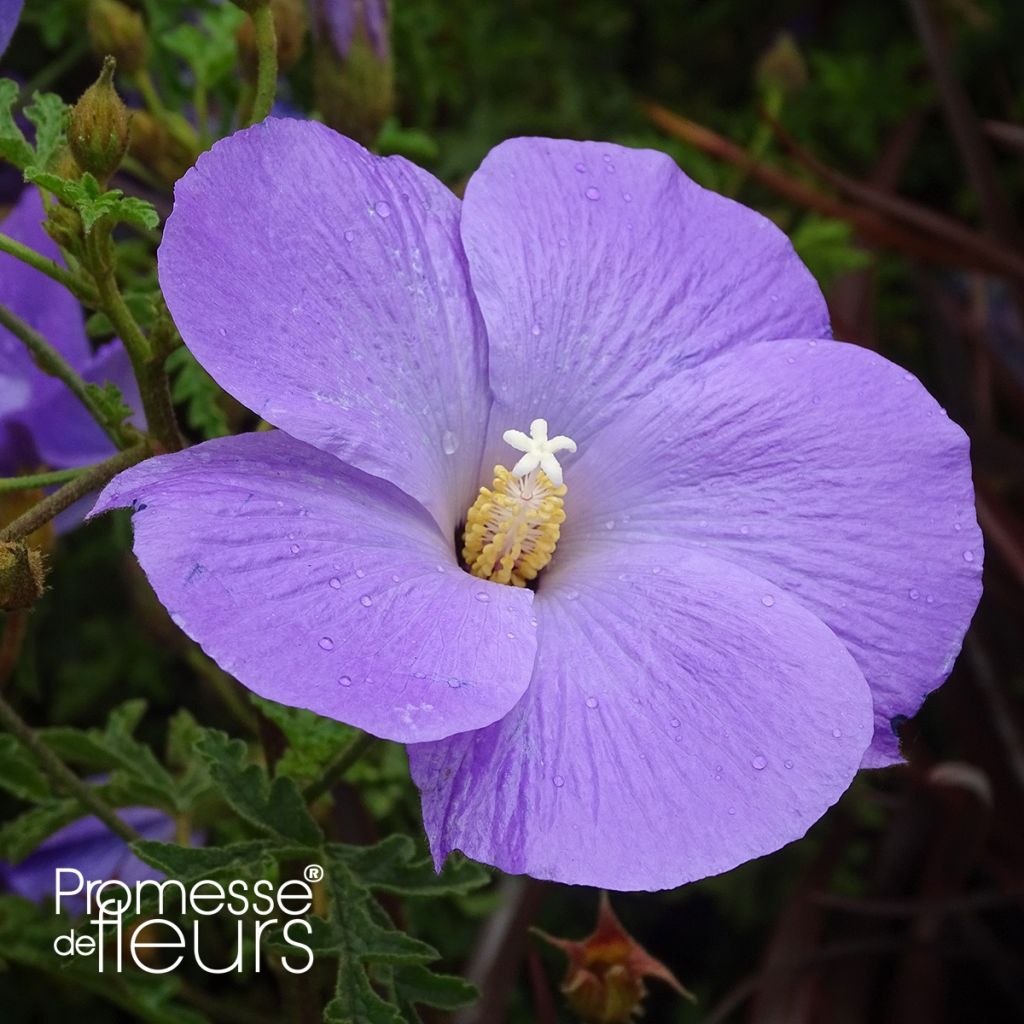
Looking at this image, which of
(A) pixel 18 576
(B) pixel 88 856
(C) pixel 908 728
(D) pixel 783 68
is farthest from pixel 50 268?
(D) pixel 783 68

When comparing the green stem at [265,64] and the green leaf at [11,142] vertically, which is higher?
the green stem at [265,64]

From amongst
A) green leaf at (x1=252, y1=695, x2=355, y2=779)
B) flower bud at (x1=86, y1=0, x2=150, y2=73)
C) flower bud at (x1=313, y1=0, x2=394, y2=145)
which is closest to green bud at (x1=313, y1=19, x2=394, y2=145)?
flower bud at (x1=313, y1=0, x2=394, y2=145)

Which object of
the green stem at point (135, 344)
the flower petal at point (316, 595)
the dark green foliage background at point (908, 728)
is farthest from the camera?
the dark green foliage background at point (908, 728)

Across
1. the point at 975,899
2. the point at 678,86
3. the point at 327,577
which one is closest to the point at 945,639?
the point at 327,577

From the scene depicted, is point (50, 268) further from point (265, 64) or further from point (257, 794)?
point (257, 794)

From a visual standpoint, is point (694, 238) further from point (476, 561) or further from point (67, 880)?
point (67, 880)

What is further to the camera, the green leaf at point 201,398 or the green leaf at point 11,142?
the green leaf at point 201,398

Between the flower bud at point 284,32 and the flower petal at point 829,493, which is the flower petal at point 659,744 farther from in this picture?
the flower bud at point 284,32

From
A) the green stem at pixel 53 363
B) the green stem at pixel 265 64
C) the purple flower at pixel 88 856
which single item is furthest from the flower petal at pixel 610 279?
the purple flower at pixel 88 856
